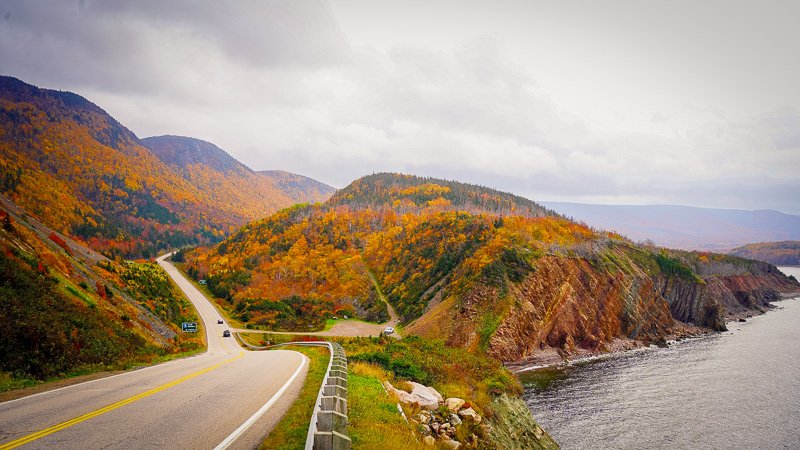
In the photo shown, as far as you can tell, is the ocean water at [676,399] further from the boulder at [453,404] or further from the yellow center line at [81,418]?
the yellow center line at [81,418]

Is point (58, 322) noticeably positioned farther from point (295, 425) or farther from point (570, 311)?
point (570, 311)

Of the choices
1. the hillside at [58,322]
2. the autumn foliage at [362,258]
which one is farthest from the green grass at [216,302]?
the hillside at [58,322]

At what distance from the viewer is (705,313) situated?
9369cm

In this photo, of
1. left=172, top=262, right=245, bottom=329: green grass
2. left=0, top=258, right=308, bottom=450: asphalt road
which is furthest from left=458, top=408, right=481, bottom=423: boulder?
left=172, top=262, right=245, bottom=329: green grass

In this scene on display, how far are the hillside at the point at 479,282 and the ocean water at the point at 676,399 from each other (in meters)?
8.89

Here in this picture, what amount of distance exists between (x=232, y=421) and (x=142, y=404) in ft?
10.3

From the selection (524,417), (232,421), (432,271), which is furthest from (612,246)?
(232,421)

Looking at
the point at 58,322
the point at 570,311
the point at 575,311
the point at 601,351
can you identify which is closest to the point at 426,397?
the point at 58,322

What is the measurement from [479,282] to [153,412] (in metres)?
59.4

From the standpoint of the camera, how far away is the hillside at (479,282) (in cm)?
6291

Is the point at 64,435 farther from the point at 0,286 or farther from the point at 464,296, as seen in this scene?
the point at 464,296

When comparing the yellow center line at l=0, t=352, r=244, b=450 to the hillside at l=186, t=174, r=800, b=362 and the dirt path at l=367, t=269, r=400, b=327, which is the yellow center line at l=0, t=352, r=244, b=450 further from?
the dirt path at l=367, t=269, r=400, b=327

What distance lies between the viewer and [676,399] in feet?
137

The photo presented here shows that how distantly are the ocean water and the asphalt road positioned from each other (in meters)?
28.9
